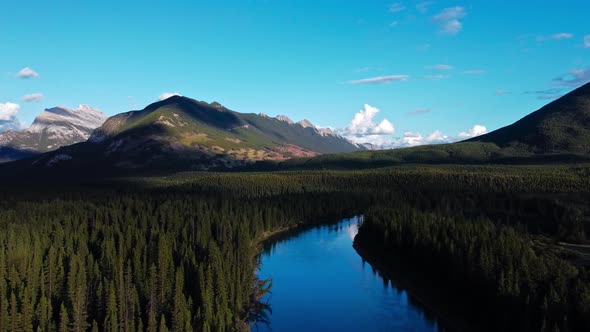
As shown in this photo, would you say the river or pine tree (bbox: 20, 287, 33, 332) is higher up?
pine tree (bbox: 20, 287, 33, 332)

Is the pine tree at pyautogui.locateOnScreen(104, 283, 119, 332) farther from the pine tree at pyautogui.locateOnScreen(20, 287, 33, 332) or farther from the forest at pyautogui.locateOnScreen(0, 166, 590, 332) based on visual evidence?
the pine tree at pyautogui.locateOnScreen(20, 287, 33, 332)

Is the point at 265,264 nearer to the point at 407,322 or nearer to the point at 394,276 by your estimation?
the point at 394,276

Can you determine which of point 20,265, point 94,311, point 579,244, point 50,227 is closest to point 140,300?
point 94,311

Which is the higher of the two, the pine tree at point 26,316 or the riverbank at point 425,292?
the pine tree at point 26,316

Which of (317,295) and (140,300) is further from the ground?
(140,300)

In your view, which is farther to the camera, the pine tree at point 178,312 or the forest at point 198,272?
the pine tree at point 178,312

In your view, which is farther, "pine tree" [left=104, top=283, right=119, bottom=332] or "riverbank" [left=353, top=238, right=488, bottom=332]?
"riverbank" [left=353, top=238, right=488, bottom=332]

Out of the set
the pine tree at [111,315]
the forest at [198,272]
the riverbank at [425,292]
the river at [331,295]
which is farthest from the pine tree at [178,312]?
the riverbank at [425,292]

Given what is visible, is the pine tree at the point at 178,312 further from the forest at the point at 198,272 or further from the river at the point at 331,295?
the river at the point at 331,295

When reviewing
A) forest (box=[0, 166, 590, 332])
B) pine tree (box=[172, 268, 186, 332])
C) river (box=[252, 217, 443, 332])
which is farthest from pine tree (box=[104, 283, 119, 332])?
river (box=[252, 217, 443, 332])
